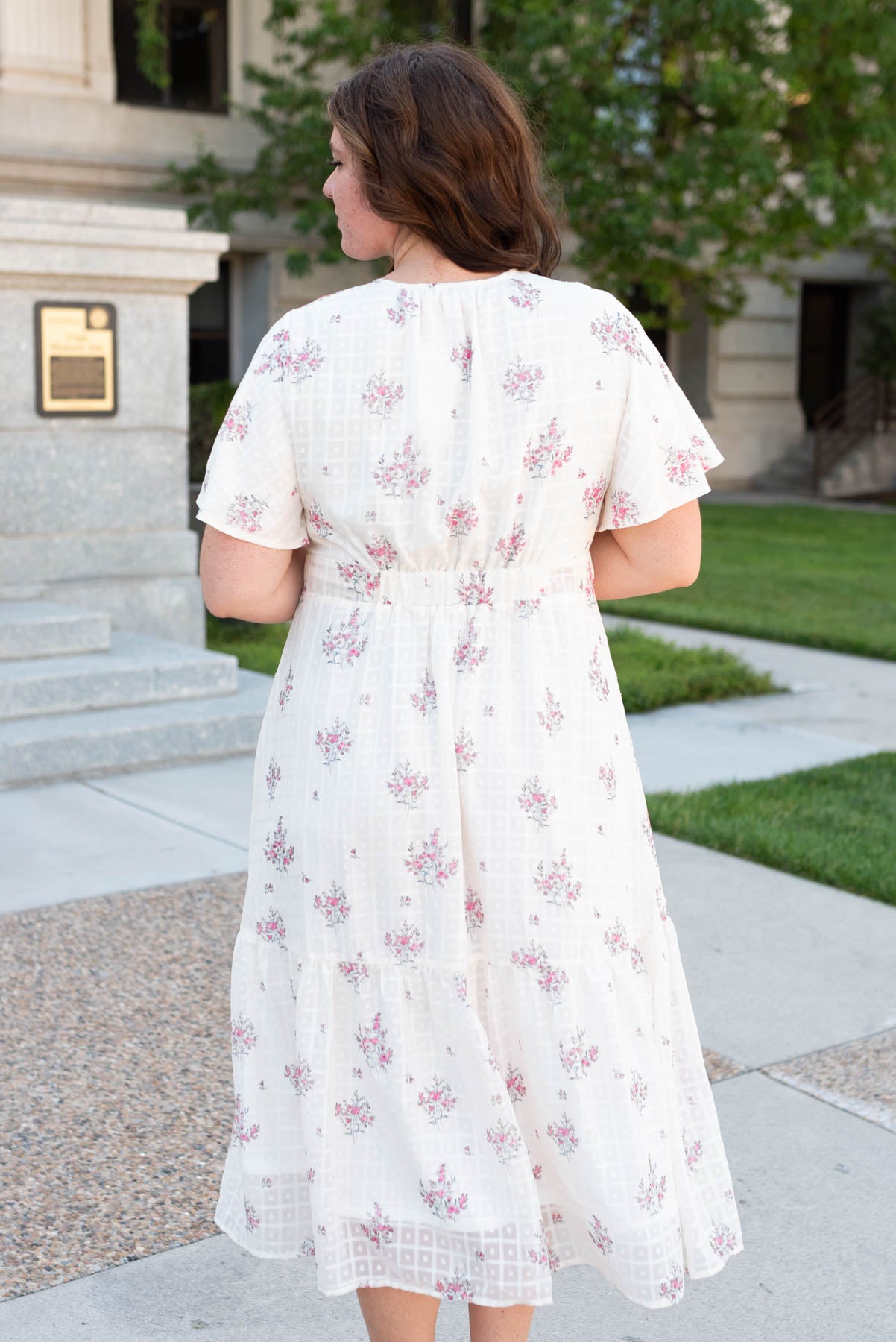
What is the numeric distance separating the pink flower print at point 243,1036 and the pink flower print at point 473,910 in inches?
13.7

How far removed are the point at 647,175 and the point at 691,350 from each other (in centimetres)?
742

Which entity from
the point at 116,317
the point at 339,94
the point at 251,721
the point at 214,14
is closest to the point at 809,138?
the point at 214,14

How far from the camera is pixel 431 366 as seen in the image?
6.49 ft

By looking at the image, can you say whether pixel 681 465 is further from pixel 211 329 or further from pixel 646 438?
pixel 211 329

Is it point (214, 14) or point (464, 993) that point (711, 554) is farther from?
point (464, 993)

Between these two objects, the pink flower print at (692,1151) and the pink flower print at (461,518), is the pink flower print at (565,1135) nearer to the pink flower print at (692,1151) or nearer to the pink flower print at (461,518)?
the pink flower print at (692,1151)

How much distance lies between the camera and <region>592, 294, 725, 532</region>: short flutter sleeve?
2.03m

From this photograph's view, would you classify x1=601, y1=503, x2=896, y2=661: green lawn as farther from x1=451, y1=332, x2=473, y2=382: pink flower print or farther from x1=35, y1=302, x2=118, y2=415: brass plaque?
x1=451, y1=332, x2=473, y2=382: pink flower print

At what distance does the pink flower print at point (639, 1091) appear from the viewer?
6.83 feet

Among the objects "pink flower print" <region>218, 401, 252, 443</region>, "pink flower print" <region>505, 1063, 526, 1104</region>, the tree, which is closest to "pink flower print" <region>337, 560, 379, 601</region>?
"pink flower print" <region>218, 401, 252, 443</region>

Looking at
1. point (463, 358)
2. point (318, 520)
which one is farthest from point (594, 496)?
point (318, 520)

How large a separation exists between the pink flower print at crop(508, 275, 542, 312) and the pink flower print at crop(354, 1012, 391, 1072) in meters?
0.95

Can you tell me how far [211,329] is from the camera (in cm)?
2100

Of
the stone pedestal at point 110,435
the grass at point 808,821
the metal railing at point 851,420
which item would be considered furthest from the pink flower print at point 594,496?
the metal railing at point 851,420
